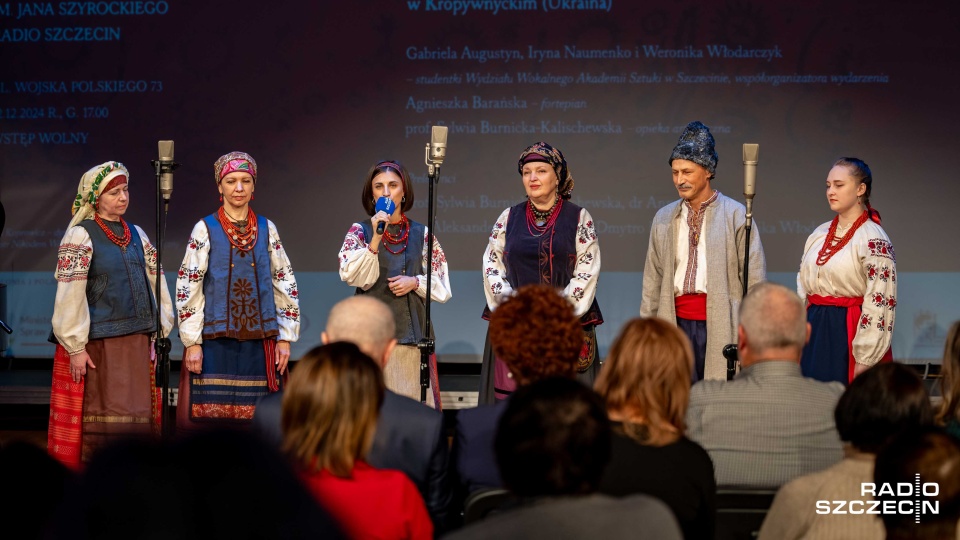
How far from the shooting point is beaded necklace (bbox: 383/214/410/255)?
429 centimetres

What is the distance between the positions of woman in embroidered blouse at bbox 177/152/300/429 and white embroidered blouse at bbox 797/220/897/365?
2.32 metres

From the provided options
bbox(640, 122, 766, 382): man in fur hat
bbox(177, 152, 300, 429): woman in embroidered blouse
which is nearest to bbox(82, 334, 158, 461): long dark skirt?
bbox(177, 152, 300, 429): woman in embroidered blouse

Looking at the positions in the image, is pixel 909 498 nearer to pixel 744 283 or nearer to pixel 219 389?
pixel 744 283

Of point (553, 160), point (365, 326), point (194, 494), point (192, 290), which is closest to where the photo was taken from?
point (194, 494)

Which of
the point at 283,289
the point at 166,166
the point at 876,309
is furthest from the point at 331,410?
the point at 876,309

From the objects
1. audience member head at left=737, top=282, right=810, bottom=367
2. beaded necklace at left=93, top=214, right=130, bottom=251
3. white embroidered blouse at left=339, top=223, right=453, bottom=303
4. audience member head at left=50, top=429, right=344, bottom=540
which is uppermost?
beaded necklace at left=93, top=214, right=130, bottom=251

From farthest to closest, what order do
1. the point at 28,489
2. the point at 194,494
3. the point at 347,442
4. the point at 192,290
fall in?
the point at 192,290 → the point at 347,442 → the point at 28,489 → the point at 194,494

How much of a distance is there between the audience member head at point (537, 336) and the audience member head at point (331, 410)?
60 centimetres

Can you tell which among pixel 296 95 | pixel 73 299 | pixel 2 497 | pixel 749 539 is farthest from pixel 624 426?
pixel 296 95

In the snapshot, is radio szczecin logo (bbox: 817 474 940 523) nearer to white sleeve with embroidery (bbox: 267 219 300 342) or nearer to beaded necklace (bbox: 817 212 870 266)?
Answer: beaded necklace (bbox: 817 212 870 266)

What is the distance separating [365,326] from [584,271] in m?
1.76

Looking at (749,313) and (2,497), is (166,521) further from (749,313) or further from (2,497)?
(749,313)

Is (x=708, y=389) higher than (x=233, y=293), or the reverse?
(x=233, y=293)

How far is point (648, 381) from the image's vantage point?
2.17 metres
